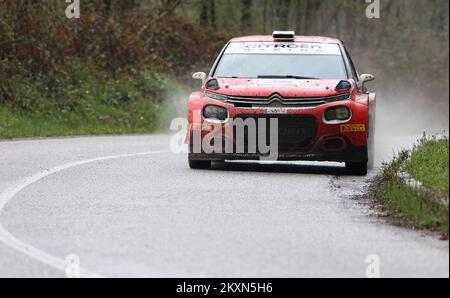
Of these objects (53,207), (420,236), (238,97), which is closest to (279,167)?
(238,97)

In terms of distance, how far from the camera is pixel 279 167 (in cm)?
1499

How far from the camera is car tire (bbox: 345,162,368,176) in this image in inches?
550

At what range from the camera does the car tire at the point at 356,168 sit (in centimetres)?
1396

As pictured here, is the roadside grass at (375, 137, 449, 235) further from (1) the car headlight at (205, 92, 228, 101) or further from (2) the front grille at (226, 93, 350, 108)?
(1) the car headlight at (205, 92, 228, 101)

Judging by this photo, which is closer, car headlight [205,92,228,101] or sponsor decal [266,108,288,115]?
sponsor decal [266,108,288,115]

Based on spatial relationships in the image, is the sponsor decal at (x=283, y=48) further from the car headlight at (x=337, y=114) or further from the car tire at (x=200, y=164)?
the car tire at (x=200, y=164)

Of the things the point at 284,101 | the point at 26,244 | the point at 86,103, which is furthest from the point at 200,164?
the point at 86,103

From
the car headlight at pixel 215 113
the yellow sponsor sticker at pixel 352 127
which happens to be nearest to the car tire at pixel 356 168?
the yellow sponsor sticker at pixel 352 127

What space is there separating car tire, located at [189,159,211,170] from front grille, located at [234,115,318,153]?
0.92 m

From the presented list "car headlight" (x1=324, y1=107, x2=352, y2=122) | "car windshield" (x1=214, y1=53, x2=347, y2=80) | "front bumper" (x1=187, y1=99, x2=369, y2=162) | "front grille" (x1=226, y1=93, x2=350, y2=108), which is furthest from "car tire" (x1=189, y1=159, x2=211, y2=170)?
"car headlight" (x1=324, y1=107, x2=352, y2=122)

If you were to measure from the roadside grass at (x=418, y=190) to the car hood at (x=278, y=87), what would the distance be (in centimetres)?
123

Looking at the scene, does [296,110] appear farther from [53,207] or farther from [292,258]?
[292,258]
